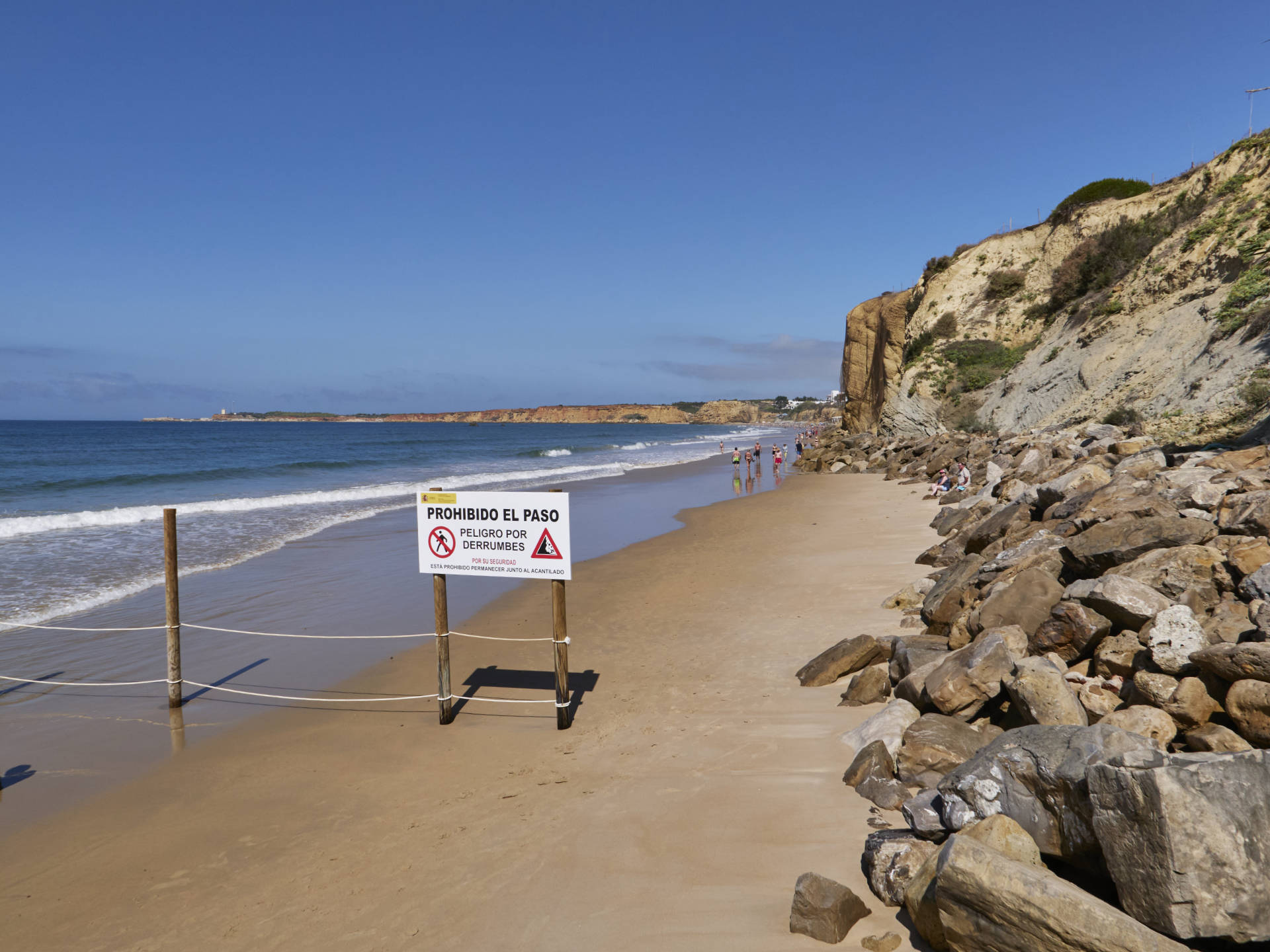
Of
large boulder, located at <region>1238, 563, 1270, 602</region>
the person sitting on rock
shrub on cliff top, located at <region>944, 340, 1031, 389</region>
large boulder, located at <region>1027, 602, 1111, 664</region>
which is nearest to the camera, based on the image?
large boulder, located at <region>1238, 563, 1270, 602</region>

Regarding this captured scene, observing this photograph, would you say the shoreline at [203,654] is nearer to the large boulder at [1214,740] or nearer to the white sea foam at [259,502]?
the white sea foam at [259,502]

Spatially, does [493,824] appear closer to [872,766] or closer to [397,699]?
[872,766]

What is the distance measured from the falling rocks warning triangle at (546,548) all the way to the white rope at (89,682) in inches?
184

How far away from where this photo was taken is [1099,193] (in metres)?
33.7

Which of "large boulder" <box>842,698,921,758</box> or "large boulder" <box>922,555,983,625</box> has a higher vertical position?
"large boulder" <box>922,555,983,625</box>

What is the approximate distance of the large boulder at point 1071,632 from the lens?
532 centimetres

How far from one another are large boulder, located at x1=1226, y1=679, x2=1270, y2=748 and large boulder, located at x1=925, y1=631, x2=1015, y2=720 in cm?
120

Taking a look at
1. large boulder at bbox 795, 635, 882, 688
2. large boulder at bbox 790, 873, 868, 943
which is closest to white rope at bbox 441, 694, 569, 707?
large boulder at bbox 795, 635, 882, 688

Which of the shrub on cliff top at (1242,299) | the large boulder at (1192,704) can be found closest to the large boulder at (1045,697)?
the large boulder at (1192,704)

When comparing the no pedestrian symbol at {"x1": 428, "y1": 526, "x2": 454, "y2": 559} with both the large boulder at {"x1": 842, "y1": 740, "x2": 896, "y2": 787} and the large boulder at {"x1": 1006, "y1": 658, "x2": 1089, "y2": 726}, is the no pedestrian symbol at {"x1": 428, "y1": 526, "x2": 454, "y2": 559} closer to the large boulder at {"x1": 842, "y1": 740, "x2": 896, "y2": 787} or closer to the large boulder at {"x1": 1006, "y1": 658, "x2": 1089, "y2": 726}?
the large boulder at {"x1": 842, "y1": 740, "x2": 896, "y2": 787}

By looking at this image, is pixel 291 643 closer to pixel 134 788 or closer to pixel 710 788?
pixel 134 788

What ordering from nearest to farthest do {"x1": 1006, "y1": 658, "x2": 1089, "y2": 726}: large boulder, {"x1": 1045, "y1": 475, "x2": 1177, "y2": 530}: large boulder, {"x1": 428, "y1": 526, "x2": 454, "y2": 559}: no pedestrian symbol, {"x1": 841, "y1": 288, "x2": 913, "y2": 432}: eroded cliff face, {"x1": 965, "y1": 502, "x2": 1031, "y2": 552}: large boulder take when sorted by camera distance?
{"x1": 1006, "y1": 658, "x2": 1089, "y2": 726}: large boulder → {"x1": 428, "y1": 526, "x2": 454, "y2": 559}: no pedestrian symbol → {"x1": 1045, "y1": 475, "x2": 1177, "y2": 530}: large boulder → {"x1": 965, "y1": 502, "x2": 1031, "y2": 552}: large boulder → {"x1": 841, "y1": 288, "x2": 913, "y2": 432}: eroded cliff face

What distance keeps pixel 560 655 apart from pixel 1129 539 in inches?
200

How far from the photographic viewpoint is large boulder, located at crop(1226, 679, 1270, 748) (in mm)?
3889
